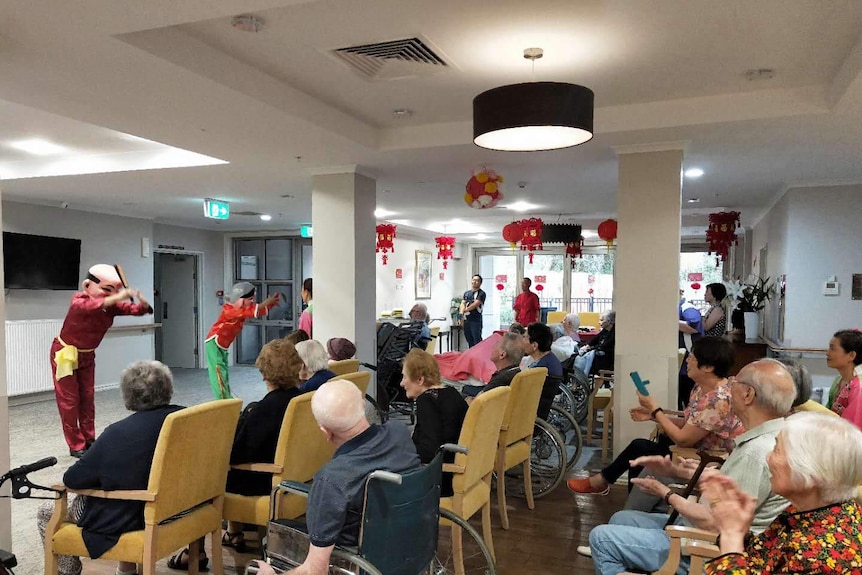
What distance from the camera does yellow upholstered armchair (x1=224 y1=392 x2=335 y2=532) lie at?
272cm

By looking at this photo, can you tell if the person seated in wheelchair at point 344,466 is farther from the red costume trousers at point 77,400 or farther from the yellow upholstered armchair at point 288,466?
the red costume trousers at point 77,400

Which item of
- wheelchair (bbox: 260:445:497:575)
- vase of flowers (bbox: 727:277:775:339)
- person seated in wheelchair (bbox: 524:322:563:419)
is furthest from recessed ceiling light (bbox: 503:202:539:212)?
wheelchair (bbox: 260:445:497:575)

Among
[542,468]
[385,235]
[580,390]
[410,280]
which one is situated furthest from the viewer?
[410,280]

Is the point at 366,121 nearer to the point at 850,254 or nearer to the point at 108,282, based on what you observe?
the point at 108,282

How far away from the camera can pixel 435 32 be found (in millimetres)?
2963

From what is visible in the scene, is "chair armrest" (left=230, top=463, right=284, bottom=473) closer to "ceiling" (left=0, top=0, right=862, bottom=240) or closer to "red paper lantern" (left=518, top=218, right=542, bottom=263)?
"ceiling" (left=0, top=0, right=862, bottom=240)

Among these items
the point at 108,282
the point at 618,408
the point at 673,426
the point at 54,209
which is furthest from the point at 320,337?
the point at 54,209

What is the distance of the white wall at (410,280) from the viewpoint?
38.2ft

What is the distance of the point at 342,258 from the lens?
18.1 ft

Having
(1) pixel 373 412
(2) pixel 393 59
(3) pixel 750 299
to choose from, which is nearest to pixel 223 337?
(1) pixel 373 412

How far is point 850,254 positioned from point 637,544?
513cm

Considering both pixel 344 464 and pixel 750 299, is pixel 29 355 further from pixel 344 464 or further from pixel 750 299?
pixel 750 299

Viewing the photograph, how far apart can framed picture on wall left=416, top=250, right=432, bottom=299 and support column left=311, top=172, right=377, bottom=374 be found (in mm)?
7346

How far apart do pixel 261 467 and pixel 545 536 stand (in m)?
1.73
